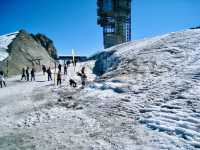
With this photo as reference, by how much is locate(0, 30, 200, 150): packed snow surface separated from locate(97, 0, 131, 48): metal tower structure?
39.2 m

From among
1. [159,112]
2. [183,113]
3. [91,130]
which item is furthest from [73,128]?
[183,113]

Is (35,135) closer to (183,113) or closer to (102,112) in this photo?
(102,112)

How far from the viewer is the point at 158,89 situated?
15.9 metres

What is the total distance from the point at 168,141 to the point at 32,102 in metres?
11.8

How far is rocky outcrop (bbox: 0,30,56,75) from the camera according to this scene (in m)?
45.8

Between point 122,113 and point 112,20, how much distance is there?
1970 inches

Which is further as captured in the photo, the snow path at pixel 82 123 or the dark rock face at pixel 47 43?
the dark rock face at pixel 47 43

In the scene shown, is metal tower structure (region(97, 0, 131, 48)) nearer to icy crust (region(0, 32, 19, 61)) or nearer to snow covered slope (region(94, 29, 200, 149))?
icy crust (region(0, 32, 19, 61))

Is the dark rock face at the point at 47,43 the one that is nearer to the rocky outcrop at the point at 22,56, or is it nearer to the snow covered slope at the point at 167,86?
the rocky outcrop at the point at 22,56

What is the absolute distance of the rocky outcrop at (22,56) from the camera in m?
45.8

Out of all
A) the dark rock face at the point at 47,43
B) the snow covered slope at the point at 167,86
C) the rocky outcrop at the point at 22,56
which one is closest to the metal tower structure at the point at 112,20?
the rocky outcrop at the point at 22,56

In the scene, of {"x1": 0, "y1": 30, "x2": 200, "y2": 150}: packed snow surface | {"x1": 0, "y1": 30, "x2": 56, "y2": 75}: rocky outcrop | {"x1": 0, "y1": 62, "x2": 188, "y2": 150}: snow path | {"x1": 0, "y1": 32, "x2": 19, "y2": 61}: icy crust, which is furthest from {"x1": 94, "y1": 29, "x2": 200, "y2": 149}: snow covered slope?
{"x1": 0, "y1": 32, "x2": 19, "y2": 61}: icy crust

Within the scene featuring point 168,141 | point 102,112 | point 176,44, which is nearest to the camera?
point 168,141

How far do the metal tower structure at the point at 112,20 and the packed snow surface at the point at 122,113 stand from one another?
39.2m
